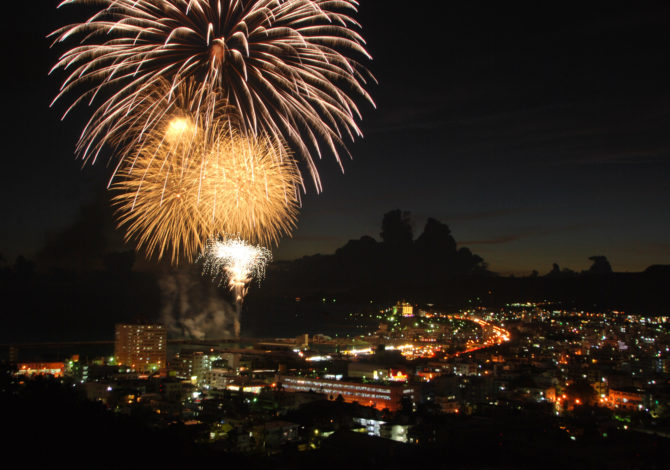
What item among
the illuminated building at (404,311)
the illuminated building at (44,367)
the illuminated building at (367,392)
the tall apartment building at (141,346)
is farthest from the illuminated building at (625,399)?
the illuminated building at (404,311)

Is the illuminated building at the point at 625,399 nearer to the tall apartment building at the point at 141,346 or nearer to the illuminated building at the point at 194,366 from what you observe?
the illuminated building at the point at 194,366

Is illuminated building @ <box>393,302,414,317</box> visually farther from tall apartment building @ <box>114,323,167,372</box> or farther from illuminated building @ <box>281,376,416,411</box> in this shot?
illuminated building @ <box>281,376,416,411</box>

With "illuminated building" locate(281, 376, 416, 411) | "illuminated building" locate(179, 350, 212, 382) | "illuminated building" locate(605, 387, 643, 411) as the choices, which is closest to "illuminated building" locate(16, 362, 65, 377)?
"illuminated building" locate(179, 350, 212, 382)

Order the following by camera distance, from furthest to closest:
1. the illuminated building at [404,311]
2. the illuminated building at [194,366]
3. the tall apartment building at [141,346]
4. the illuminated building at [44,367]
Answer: the illuminated building at [404,311]
the tall apartment building at [141,346]
the illuminated building at [194,366]
the illuminated building at [44,367]

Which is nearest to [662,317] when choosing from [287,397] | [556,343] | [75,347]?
[556,343]

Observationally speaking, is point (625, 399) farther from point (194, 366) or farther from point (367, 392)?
point (194, 366)

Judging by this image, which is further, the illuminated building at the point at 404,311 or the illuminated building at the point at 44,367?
the illuminated building at the point at 404,311
